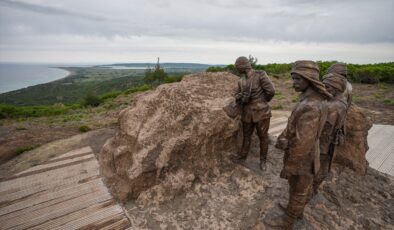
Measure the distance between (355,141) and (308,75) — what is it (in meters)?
3.06

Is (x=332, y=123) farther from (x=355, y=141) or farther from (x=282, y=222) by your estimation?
(x=355, y=141)

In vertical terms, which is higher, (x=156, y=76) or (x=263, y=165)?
(x=263, y=165)

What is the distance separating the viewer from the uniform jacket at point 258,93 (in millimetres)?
4141

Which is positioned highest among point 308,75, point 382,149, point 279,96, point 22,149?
point 308,75

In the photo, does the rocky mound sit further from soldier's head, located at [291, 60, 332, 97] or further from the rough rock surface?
soldier's head, located at [291, 60, 332, 97]

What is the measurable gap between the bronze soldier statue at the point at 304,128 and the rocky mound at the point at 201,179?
0.95 meters

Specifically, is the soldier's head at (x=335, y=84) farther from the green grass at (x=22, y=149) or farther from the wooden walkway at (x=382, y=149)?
the green grass at (x=22, y=149)

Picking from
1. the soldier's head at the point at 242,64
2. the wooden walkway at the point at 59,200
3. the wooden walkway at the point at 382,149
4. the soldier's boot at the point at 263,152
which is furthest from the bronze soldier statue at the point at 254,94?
the wooden walkway at the point at 382,149

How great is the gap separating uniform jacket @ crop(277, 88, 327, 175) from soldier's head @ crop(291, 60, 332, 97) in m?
0.07

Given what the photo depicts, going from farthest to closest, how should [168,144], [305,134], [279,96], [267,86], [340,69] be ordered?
1. [279,96]
2. [168,144]
3. [267,86]
4. [340,69]
5. [305,134]

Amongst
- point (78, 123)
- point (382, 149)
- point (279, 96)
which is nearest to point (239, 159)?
point (382, 149)

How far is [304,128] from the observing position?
2.57 m

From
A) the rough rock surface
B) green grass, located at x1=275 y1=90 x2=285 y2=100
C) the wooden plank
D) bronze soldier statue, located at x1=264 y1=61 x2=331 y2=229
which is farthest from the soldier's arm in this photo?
green grass, located at x1=275 y1=90 x2=285 y2=100

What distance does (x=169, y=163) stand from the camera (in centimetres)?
436
